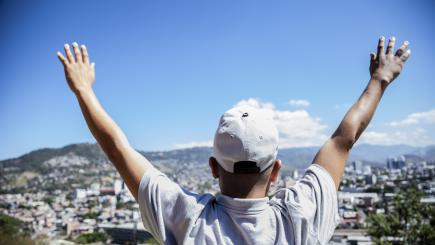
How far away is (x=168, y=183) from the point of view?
0.69 m

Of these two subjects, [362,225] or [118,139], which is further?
[362,225]

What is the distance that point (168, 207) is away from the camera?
677mm

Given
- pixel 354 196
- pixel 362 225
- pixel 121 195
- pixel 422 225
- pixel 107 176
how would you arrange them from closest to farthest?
pixel 422 225
pixel 362 225
pixel 354 196
pixel 121 195
pixel 107 176

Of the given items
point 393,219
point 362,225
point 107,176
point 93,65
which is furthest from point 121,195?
point 93,65

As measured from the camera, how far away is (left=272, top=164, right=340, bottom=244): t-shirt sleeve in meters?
0.69

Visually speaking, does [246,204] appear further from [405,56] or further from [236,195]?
[405,56]

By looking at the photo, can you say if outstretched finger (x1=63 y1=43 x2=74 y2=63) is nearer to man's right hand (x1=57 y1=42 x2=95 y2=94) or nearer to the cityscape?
man's right hand (x1=57 y1=42 x2=95 y2=94)

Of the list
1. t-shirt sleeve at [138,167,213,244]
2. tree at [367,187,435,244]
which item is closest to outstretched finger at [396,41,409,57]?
t-shirt sleeve at [138,167,213,244]

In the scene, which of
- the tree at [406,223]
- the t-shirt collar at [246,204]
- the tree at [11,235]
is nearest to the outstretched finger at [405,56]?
the t-shirt collar at [246,204]

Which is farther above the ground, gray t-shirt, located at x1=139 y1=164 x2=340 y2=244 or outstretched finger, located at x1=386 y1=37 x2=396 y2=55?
outstretched finger, located at x1=386 y1=37 x2=396 y2=55

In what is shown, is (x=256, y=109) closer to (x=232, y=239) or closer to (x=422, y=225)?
(x=232, y=239)

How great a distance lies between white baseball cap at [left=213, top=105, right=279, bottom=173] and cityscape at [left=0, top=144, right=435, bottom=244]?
13 centimetres

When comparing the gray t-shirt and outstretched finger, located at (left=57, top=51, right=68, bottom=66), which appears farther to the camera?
outstretched finger, located at (left=57, top=51, right=68, bottom=66)

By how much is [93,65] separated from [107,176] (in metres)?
93.2
